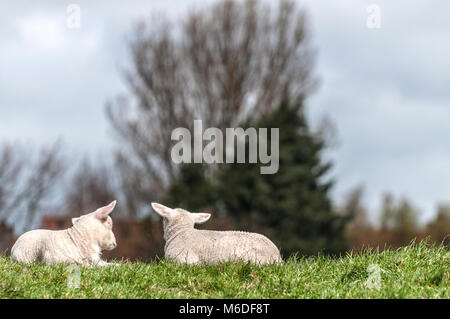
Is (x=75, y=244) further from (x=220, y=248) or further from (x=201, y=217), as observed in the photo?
(x=220, y=248)

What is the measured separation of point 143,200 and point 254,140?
553cm

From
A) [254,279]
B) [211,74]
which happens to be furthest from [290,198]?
[254,279]

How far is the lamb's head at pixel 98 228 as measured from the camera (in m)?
9.13

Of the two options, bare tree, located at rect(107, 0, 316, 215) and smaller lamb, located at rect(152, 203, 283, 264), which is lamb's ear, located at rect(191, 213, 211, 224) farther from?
bare tree, located at rect(107, 0, 316, 215)

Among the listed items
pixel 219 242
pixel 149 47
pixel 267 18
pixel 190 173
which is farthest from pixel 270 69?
pixel 219 242

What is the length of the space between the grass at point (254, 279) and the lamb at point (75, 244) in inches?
20.6

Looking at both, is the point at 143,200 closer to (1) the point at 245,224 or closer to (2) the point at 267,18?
(1) the point at 245,224

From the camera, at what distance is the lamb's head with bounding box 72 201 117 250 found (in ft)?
30.0

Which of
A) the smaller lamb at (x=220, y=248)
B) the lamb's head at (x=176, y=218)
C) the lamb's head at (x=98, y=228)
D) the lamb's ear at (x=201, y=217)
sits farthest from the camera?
the lamb's ear at (x=201, y=217)

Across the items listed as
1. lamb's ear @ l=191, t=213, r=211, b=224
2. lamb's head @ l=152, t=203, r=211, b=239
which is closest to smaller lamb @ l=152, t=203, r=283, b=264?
lamb's head @ l=152, t=203, r=211, b=239

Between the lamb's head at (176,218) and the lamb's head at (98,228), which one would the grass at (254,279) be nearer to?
the lamb's head at (98,228)

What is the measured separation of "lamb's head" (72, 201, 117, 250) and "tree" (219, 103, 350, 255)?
16160mm

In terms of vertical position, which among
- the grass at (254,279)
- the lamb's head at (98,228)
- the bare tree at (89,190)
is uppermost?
the lamb's head at (98,228)

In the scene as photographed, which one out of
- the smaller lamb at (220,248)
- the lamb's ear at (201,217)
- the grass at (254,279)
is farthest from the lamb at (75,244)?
the lamb's ear at (201,217)
